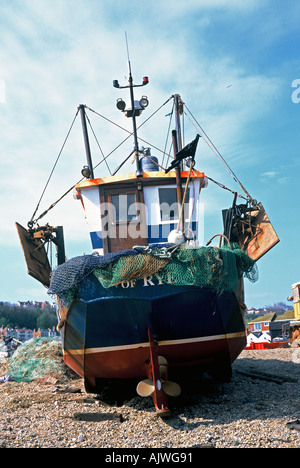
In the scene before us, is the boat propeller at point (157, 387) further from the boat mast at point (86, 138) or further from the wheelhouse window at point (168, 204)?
the boat mast at point (86, 138)

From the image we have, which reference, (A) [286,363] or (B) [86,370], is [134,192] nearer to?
(B) [86,370]

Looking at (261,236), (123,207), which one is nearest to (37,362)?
(123,207)

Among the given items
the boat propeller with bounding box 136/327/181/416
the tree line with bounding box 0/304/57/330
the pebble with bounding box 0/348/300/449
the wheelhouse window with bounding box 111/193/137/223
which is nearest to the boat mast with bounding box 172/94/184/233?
the wheelhouse window with bounding box 111/193/137/223

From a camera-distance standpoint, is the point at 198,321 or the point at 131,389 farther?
the point at 131,389

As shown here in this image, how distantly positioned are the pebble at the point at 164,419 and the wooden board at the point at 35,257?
7.50ft

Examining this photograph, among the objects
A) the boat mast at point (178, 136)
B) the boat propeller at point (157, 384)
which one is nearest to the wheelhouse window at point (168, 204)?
the boat mast at point (178, 136)

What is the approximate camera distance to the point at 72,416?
19.6 feet

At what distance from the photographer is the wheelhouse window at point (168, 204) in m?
7.77

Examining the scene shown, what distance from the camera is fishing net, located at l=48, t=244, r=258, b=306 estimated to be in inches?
225

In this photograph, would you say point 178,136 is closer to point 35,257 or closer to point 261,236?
point 261,236

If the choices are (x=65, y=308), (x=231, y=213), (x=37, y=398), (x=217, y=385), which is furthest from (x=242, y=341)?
(x=37, y=398)

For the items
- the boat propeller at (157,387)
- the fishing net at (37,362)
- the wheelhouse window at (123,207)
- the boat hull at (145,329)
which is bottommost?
the fishing net at (37,362)

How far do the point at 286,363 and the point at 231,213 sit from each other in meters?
5.97

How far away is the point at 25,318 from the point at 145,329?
336 feet
